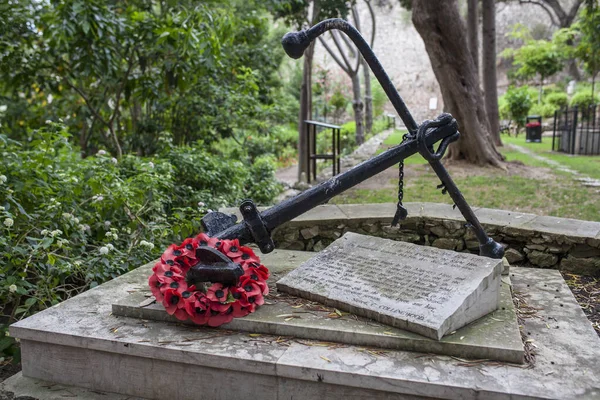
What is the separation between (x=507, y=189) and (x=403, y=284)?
522cm

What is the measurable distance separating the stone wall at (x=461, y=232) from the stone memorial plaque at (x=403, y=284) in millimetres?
1040

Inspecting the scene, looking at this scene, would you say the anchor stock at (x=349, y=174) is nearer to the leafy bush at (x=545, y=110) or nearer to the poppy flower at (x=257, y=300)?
the poppy flower at (x=257, y=300)

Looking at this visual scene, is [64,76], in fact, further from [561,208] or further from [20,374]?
[561,208]

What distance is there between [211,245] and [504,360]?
1342mm

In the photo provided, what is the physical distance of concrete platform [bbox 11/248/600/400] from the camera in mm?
1969

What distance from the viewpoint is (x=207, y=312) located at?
235 cm

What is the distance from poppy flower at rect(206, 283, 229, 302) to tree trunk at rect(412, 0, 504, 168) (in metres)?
6.52

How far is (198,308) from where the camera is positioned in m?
2.34

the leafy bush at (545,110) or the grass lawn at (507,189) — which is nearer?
the grass lawn at (507,189)

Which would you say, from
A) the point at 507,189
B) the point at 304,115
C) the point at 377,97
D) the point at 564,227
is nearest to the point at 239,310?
the point at 564,227

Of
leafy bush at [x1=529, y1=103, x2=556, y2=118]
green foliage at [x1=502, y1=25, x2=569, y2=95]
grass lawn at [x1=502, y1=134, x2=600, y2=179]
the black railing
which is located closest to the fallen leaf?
the black railing

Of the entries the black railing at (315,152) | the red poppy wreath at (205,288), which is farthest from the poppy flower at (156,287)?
the black railing at (315,152)

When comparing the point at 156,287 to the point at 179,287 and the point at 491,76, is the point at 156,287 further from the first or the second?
the point at 491,76

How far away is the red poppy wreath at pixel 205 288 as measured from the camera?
2340mm
